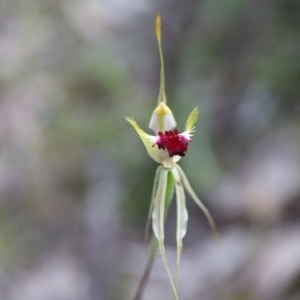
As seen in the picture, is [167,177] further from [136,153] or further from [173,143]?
[136,153]

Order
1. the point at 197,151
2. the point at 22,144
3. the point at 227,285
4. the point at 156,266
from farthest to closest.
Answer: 1. the point at 22,144
2. the point at 197,151
3. the point at 156,266
4. the point at 227,285

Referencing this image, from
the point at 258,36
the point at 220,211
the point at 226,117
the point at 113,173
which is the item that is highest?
the point at 258,36

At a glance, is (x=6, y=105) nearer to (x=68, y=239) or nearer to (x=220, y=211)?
(x=68, y=239)

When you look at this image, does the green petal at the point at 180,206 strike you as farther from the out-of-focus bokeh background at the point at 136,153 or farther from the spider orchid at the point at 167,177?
the out-of-focus bokeh background at the point at 136,153

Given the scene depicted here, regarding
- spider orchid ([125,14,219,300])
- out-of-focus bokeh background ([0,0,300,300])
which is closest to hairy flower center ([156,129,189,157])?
spider orchid ([125,14,219,300])

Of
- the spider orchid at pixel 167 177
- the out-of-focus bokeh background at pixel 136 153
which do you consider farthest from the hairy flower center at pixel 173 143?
the out-of-focus bokeh background at pixel 136 153

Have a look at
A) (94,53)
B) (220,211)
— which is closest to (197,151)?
(220,211)

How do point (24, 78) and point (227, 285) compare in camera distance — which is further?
point (24, 78)
